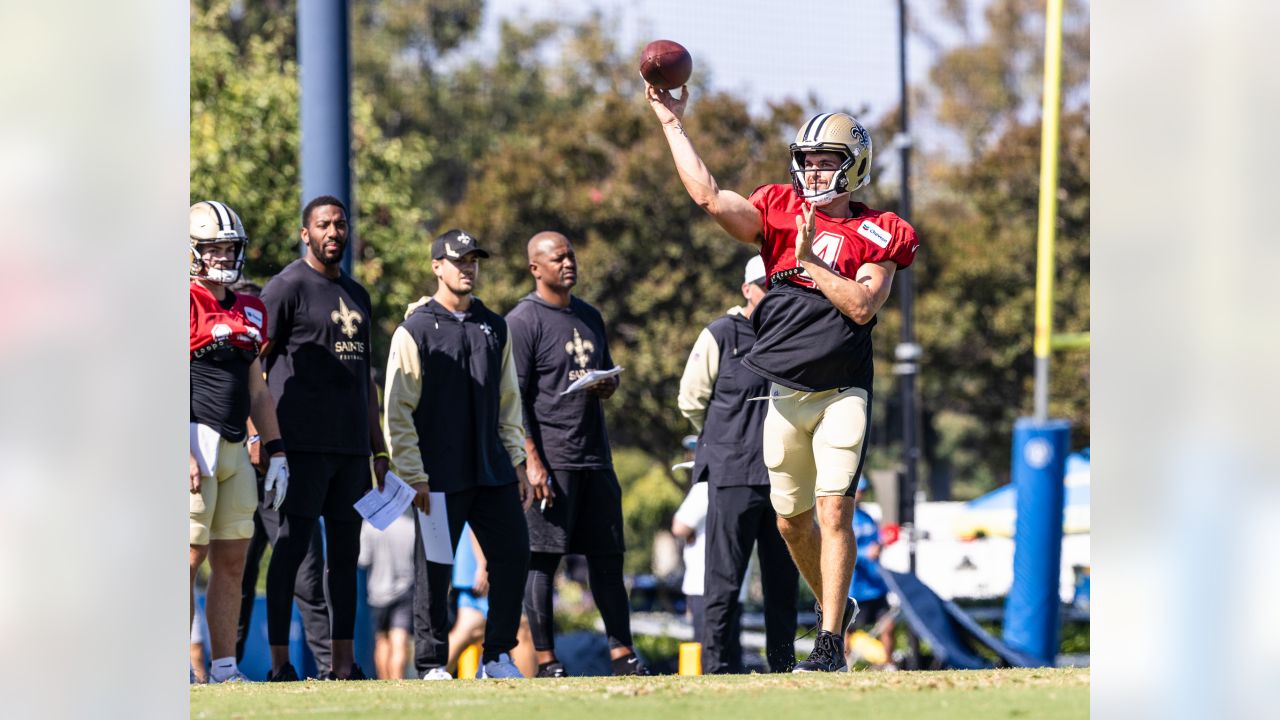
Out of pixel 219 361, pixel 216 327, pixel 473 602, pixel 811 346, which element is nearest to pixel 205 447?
pixel 219 361

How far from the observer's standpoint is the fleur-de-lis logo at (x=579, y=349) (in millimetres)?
8875

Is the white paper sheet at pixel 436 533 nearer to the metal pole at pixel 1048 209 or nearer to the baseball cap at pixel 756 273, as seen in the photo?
the baseball cap at pixel 756 273

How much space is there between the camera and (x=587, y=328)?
900 centimetres

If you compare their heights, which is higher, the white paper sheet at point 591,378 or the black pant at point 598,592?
the white paper sheet at point 591,378

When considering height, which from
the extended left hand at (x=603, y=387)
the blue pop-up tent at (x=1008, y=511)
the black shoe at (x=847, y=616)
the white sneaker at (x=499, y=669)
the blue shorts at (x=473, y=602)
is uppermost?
the extended left hand at (x=603, y=387)

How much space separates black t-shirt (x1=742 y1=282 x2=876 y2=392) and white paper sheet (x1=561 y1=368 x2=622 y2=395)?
6.13 feet

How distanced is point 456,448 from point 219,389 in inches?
51.0

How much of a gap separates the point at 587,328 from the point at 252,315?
2138 millimetres

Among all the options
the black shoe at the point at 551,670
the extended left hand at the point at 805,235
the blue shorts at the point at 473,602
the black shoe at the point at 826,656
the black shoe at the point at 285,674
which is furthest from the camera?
the blue shorts at the point at 473,602

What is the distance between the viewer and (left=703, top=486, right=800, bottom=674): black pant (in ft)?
28.5

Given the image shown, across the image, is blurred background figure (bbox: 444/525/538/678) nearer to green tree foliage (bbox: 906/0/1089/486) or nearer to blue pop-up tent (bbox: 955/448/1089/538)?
blue pop-up tent (bbox: 955/448/1089/538)

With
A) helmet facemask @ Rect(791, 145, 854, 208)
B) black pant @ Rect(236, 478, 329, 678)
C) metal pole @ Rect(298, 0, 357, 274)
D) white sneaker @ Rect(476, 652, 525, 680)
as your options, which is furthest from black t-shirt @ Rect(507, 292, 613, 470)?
helmet facemask @ Rect(791, 145, 854, 208)

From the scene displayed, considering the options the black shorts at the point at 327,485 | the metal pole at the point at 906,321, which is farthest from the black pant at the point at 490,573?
the metal pole at the point at 906,321

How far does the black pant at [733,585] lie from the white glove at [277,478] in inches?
94.7
